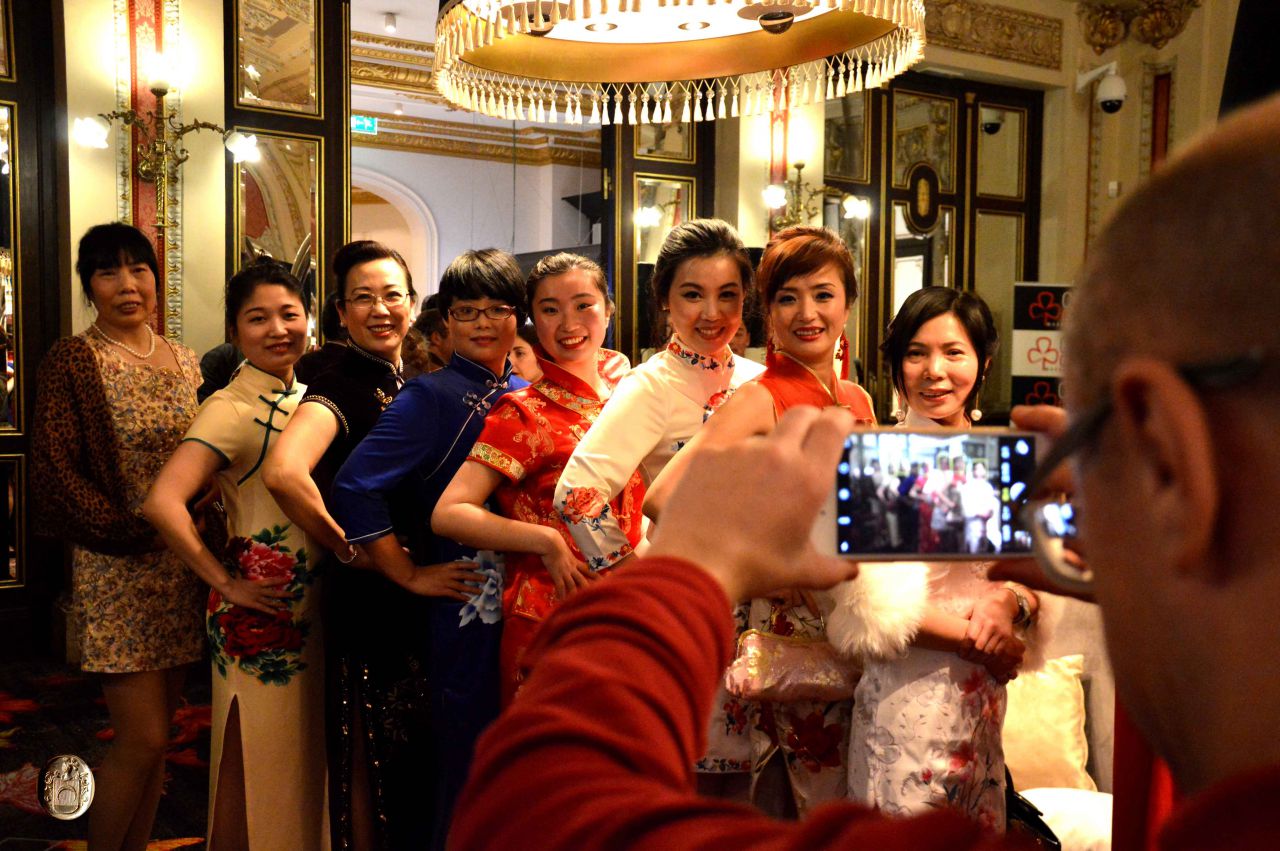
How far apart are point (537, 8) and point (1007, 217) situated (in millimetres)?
7115

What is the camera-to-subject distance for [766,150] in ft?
22.9

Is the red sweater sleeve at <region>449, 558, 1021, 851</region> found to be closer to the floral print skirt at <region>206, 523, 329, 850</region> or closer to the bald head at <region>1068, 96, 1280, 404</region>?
the bald head at <region>1068, 96, 1280, 404</region>

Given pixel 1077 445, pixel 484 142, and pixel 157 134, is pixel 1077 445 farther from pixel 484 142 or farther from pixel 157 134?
pixel 484 142

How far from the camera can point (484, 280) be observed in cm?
241

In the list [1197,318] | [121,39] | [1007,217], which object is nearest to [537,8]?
[1197,318]

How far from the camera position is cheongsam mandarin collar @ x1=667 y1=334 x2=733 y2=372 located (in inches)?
88.5

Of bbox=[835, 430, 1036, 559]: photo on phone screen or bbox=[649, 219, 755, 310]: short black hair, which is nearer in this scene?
bbox=[835, 430, 1036, 559]: photo on phone screen

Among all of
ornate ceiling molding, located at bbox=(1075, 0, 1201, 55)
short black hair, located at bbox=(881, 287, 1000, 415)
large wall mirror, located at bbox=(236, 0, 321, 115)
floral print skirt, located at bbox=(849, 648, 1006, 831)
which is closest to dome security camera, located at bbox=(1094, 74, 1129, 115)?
ornate ceiling molding, located at bbox=(1075, 0, 1201, 55)

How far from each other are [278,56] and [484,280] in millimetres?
3722

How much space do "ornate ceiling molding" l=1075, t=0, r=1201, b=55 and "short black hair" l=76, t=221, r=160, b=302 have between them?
7233 millimetres

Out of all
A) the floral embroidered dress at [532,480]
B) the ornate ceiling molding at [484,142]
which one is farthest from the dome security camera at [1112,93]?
the floral embroidered dress at [532,480]

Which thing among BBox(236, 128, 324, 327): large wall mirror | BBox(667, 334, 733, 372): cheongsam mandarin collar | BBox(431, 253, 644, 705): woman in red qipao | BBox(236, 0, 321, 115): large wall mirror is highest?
BBox(236, 0, 321, 115): large wall mirror

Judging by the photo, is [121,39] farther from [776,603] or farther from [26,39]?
[776,603]

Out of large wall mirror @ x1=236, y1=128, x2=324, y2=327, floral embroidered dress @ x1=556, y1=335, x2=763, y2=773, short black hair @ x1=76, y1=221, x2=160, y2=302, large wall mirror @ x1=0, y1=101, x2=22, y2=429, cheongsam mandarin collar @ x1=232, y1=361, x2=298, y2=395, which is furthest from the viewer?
large wall mirror @ x1=236, y1=128, x2=324, y2=327
